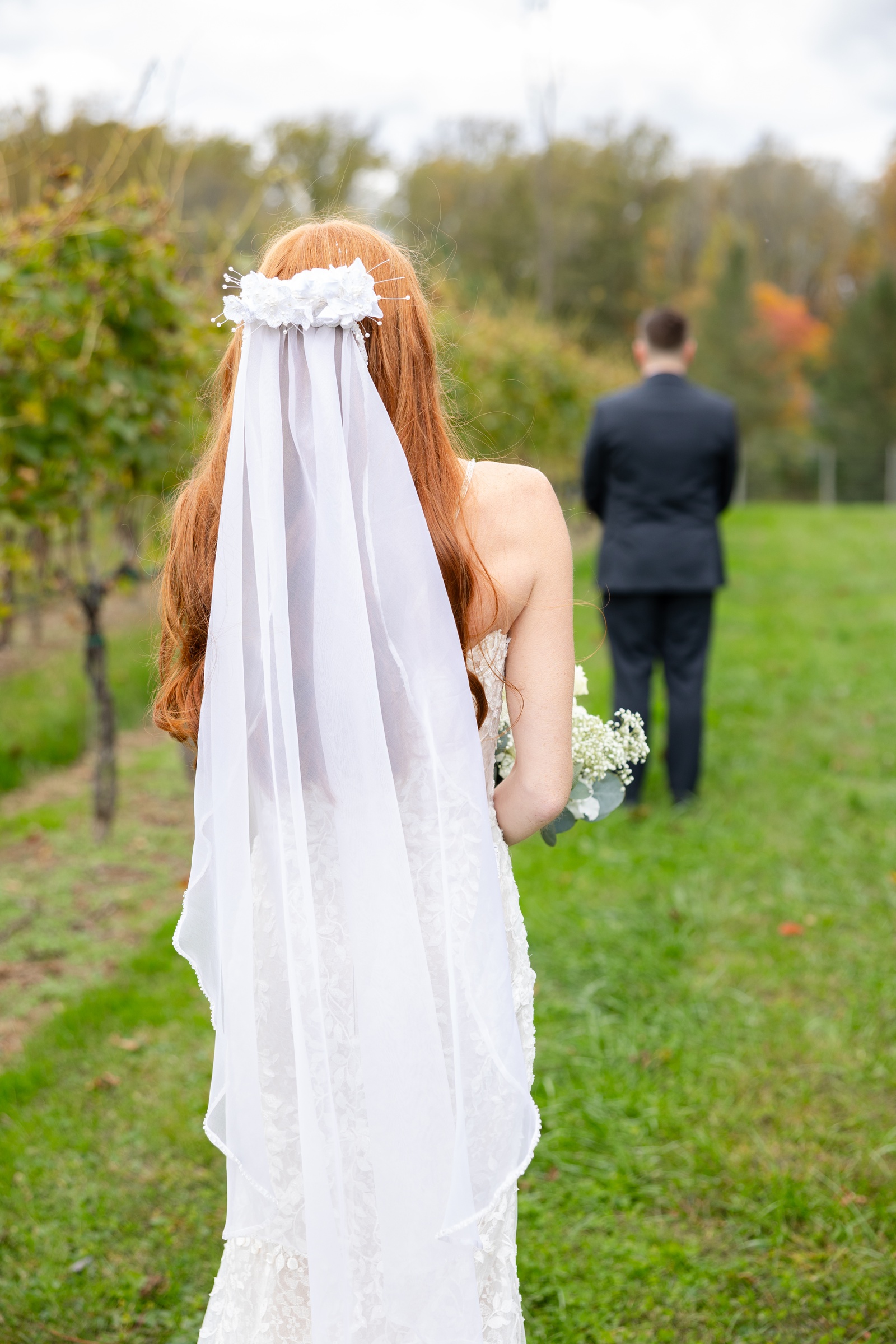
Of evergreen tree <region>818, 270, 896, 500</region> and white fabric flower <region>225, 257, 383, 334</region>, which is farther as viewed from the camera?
evergreen tree <region>818, 270, 896, 500</region>

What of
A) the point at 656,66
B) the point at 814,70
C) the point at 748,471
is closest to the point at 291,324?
the point at 814,70

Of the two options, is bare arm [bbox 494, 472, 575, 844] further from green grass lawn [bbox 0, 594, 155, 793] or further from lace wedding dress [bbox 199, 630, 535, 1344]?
green grass lawn [bbox 0, 594, 155, 793]

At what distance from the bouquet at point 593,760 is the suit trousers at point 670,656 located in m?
3.00

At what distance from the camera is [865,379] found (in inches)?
1239

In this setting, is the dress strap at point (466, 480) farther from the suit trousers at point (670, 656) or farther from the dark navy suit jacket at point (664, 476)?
the suit trousers at point (670, 656)

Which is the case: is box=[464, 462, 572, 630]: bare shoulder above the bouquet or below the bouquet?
above

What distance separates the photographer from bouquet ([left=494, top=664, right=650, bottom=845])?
6.51 ft

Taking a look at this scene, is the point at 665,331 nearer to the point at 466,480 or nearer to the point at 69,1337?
the point at 466,480

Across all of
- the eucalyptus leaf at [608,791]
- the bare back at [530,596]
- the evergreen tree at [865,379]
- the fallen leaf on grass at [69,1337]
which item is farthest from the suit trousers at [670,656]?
the evergreen tree at [865,379]

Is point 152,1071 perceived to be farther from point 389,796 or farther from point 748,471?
point 748,471

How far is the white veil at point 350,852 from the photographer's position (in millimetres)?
1463

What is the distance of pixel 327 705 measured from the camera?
149 centimetres

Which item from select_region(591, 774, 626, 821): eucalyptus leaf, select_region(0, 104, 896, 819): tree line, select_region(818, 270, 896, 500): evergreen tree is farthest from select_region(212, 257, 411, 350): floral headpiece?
select_region(818, 270, 896, 500): evergreen tree

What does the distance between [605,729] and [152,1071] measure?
2123 millimetres
